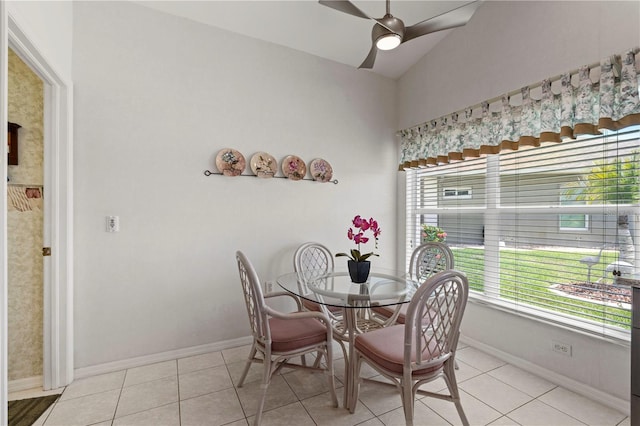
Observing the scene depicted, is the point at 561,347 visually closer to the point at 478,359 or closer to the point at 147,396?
the point at 478,359

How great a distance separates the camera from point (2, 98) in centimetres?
134

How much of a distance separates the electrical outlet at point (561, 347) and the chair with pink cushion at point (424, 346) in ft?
3.76

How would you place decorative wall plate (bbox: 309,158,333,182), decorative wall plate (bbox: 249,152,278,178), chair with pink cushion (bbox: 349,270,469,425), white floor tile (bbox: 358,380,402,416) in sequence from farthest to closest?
decorative wall plate (bbox: 309,158,333,182)
decorative wall plate (bbox: 249,152,278,178)
white floor tile (bbox: 358,380,402,416)
chair with pink cushion (bbox: 349,270,469,425)

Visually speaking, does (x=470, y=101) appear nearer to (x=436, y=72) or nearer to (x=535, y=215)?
(x=436, y=72)

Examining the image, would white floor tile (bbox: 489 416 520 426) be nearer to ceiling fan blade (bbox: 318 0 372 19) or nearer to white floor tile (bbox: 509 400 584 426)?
white floor tile (bbox: 509 400 584 426)

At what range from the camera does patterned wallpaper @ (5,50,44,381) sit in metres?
2.19

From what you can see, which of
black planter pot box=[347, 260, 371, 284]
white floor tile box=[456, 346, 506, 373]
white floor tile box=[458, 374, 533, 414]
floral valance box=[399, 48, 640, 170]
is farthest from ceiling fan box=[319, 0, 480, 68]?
white floor tile box=[456, 346, 506, 373]

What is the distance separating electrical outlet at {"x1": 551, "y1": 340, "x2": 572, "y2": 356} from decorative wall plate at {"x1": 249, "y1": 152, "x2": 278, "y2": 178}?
2.72m

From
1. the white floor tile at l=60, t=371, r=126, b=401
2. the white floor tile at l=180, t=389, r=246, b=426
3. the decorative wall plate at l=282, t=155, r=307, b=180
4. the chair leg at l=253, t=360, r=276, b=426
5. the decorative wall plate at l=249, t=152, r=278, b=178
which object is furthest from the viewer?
the decorative wall plate at l=282, t=155, r=307, b=180

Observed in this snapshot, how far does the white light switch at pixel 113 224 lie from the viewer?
2.40 m

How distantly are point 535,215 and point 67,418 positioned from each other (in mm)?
3608

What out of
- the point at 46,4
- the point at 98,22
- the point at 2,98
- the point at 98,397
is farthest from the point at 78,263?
the point at 98,22

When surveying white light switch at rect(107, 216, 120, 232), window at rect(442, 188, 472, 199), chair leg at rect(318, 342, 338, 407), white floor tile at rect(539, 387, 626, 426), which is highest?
window at rect(442, 188, 472, 199)

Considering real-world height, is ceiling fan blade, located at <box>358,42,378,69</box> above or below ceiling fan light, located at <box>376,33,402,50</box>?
above
